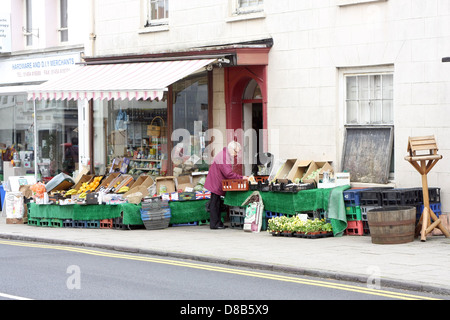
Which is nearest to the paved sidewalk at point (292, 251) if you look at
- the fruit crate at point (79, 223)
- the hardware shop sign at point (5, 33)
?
the fruit crate at point (79, 223)

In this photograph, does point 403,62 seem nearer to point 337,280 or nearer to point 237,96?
point 237,96

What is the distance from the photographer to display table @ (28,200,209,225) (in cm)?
1717

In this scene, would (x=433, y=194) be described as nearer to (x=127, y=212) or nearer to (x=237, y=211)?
(x=237, y=211)

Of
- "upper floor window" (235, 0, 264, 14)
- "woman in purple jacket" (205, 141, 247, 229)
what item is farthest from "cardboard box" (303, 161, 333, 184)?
"upper floor window" (235, 0, 264, 14)

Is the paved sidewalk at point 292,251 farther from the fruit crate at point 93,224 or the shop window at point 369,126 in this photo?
the shop window at point 369,126

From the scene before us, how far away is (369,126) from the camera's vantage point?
1612 cm

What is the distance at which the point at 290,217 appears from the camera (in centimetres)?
1577

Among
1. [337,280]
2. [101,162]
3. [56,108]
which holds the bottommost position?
[337,280]

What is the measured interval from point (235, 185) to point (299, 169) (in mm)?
1384

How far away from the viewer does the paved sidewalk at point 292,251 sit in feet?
35.4

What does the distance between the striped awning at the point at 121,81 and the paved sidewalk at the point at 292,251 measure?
2.97m

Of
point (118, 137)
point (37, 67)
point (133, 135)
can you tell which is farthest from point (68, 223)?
point (37, 67)
